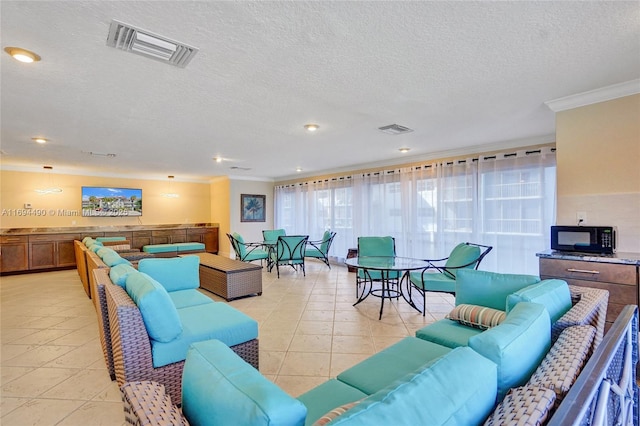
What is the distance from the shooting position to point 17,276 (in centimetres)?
596

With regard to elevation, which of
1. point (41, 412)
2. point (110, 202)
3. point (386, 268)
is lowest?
point (41, 412)

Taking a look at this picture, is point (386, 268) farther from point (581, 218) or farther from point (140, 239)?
point (140, 239)

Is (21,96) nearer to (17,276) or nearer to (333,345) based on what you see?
(333,345)

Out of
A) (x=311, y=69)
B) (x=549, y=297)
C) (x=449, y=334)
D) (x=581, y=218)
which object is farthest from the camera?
(x=581, y=218)

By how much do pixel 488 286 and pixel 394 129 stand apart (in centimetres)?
221

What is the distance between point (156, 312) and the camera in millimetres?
1855

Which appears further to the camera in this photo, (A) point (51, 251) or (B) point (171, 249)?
(B) point (171, 249)

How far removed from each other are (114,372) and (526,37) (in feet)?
11.8

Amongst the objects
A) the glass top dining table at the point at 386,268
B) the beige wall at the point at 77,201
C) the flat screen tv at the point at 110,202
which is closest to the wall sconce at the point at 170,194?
the beige wall at the point at 77,201

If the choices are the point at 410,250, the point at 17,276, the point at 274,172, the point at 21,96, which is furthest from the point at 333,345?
the point at 17,276

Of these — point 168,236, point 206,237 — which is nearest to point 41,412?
point 168,236

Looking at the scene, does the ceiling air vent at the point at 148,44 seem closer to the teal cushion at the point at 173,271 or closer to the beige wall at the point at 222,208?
the teal cushion at the point at 173,271

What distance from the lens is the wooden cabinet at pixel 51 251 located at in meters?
6.19

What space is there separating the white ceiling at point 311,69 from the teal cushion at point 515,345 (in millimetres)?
1535
